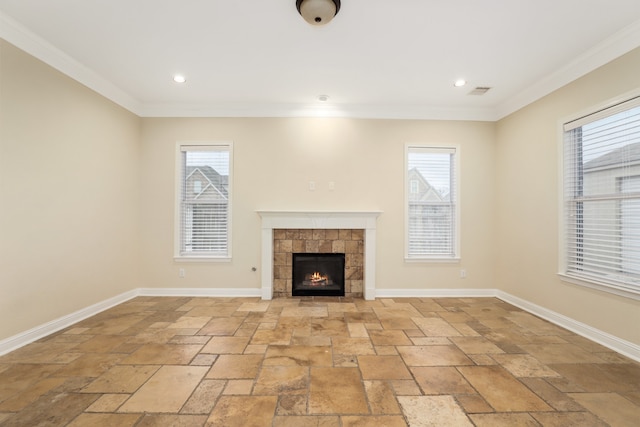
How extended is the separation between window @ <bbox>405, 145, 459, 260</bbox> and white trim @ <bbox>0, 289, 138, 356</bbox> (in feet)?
13.6

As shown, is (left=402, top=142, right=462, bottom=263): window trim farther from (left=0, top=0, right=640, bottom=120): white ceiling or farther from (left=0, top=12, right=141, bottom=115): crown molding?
(left=0, top=12, right=141, bottom=115): crown molding

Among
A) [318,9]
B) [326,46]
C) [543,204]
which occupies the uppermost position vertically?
[326,46]

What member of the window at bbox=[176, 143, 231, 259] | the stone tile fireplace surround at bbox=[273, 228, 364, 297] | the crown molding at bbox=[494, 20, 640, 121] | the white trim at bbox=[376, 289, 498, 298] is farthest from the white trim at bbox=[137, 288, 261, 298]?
the crown molding at bbox=[494, 20, 640, 121]

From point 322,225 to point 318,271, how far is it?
73 cm

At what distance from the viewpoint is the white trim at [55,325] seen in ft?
7.98

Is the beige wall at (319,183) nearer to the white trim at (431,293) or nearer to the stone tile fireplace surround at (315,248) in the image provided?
the white trim at (431,293)

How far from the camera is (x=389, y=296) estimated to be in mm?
4113

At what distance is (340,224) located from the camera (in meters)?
4.07

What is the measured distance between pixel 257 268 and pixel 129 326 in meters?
1.64

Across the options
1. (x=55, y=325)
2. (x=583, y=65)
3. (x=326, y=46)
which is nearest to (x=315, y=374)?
(x=55, y=325)

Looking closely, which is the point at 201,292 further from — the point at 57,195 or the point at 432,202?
the point at 432,202

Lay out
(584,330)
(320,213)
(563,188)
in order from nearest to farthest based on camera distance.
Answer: (584,330) < (563,188) < (320,213)

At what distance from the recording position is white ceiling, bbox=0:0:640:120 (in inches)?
87.0

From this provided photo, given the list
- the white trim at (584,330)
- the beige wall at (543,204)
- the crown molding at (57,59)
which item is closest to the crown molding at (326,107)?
the crown molding at (57,59)
